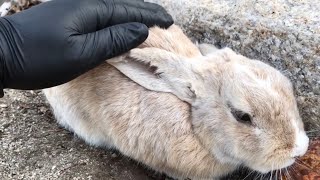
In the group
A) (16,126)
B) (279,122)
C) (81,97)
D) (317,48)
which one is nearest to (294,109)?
(279,122)

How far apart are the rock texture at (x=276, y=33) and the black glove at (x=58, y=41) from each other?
678mm

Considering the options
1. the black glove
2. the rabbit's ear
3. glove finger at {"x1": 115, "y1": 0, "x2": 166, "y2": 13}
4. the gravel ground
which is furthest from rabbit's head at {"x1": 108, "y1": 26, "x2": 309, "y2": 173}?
the gravel ground

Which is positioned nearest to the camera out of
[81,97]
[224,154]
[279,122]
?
[279,122]

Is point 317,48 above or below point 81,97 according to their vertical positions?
above

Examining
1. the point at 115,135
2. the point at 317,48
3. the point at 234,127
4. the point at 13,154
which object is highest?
the point at 317,48

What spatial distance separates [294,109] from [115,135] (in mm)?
1159

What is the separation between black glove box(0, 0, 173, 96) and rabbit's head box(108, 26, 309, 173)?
0.51 ft

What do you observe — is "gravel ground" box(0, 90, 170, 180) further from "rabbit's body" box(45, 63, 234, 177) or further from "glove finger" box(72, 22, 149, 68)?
"glove finger" box(72, 22, 149, 68)

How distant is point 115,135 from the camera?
4.15m

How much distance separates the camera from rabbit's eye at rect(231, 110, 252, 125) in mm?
3740

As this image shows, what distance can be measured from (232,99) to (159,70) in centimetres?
50

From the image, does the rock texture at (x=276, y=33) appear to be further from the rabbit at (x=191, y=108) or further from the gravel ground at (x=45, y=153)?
the gravel ground at (x=45, y=153)

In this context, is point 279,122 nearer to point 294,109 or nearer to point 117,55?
point 294,109

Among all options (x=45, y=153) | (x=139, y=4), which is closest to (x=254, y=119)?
(x=139, y=4)
